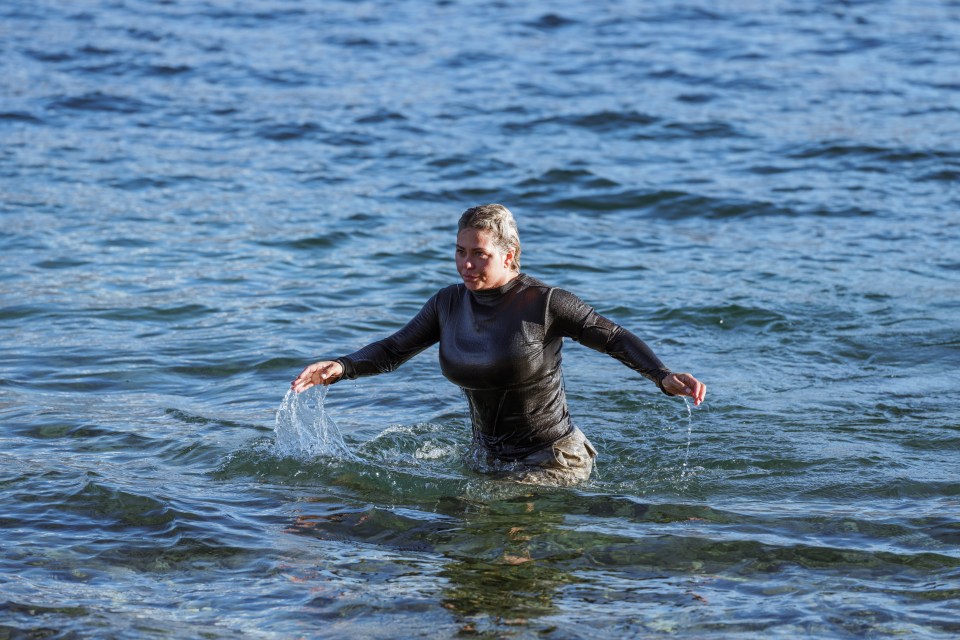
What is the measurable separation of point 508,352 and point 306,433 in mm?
2123

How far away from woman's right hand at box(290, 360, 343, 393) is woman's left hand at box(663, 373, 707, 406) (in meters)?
1.96

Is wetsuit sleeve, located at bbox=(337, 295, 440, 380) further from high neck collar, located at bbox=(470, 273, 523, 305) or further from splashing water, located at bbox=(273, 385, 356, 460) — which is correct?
splashing water, located at bbox=(273, 385, 356, 460)

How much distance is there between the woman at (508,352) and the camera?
720 centimetres

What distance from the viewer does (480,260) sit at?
7195 millimetres

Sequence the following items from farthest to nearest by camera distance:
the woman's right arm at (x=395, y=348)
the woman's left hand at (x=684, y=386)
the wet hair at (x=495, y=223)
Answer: the woman's right arm at (x=395, y=348) < the wet hair at (x=495, y=223) < the woman's left hand at (x=684, y=386)

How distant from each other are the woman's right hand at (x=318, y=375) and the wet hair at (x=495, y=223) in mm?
1153

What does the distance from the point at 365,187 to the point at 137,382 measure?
7811mm

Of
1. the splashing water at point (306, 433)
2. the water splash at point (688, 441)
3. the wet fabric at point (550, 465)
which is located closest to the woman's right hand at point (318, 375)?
the wet fabric at point (550, 465)

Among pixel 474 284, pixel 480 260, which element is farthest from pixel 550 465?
pixel 480 260

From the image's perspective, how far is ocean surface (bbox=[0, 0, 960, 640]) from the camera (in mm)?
6684

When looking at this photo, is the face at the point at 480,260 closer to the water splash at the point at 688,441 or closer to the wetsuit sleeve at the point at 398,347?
the wetsuit sleeve at the point at 398,347

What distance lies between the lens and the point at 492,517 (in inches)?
300

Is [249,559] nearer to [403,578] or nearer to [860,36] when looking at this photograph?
[403,578]

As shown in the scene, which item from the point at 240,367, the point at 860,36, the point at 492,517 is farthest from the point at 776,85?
the point at 492,517
